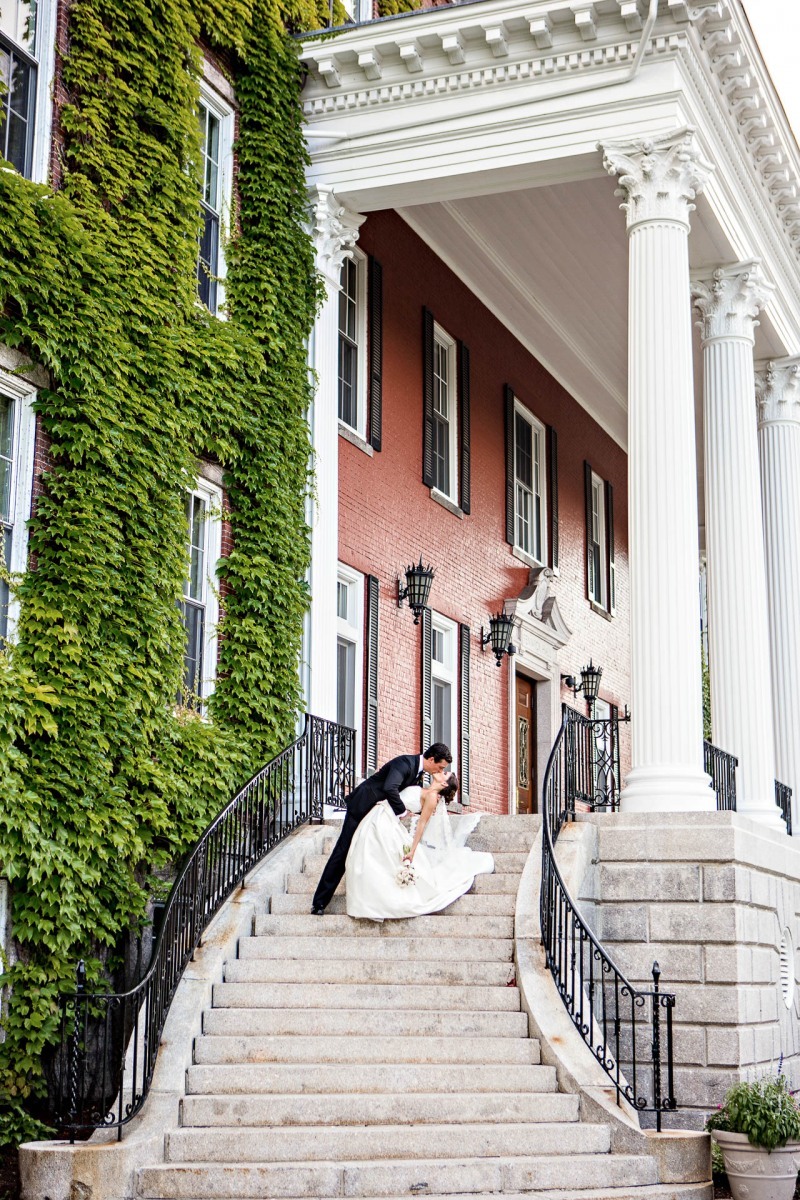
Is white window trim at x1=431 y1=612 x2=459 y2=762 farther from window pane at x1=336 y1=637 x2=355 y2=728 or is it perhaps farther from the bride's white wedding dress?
the bride's white wedding dress

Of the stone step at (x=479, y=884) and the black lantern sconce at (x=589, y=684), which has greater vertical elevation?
the black lantern sconce at (x=589, y=684)

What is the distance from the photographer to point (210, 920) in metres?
11.7

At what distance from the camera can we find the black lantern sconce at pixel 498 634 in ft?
69.6

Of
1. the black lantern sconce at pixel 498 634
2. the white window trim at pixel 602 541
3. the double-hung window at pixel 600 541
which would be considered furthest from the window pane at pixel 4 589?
→ the white window trim at pixel 602 541

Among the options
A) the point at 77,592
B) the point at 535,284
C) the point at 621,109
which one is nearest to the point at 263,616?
the point at 77,592

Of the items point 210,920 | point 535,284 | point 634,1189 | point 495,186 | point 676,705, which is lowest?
point 634,1189

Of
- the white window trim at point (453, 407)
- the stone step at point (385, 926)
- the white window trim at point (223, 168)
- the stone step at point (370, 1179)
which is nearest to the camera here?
the stone step at point (370, 1179)

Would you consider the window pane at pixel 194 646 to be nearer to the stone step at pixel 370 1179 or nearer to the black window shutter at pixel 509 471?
the stone step at pixel 370 1179

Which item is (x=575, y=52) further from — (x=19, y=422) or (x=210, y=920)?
(x=210, y=920)

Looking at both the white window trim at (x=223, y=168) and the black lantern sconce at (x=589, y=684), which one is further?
the black lantern sconce at (x=589, y=684)

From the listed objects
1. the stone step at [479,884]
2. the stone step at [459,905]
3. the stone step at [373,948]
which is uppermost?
the stone step at [479,884]

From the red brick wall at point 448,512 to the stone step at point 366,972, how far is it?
21.7 feet

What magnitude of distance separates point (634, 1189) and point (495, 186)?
10771 millimetres

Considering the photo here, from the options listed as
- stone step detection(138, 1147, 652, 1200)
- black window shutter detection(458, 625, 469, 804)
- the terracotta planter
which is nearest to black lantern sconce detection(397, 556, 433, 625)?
black window shutter detection(458, 625, 469, 804)
